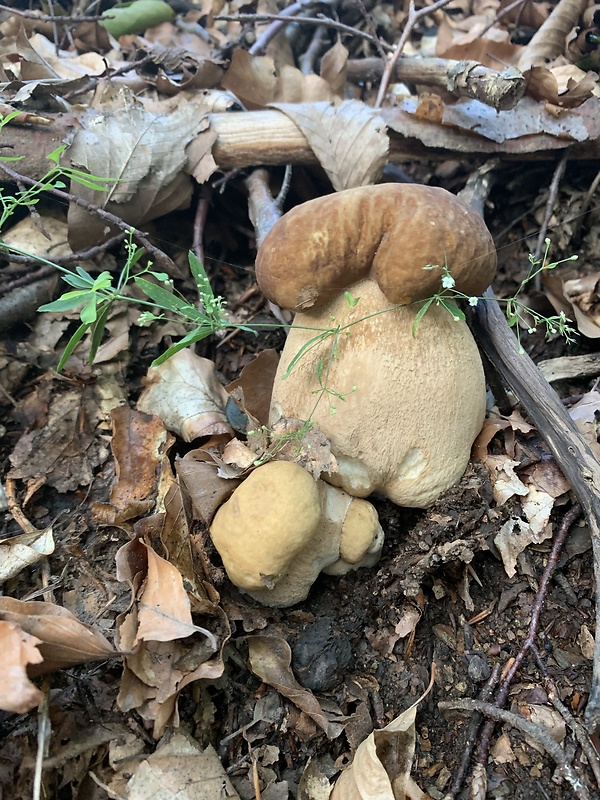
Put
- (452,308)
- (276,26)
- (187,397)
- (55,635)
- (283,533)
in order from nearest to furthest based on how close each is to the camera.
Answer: (55,635), (283,533), (452,308), (187,397), (276,26)

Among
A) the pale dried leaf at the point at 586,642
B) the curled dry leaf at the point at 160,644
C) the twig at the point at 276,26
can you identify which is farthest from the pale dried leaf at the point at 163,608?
the twig at the point at 276,26

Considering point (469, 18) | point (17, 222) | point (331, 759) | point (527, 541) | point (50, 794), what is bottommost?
point (331, 759)

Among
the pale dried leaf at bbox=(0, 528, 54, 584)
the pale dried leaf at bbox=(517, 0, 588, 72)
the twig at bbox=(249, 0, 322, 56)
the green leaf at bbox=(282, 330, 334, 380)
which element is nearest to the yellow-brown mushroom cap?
the green leaf at bbox=(282, 330, 334, 380)

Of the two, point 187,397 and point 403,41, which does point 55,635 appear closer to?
point 187,397

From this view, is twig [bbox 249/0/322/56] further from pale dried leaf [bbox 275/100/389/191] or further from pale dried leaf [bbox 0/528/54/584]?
pale dried leaf [bbox 0/528/54/584]

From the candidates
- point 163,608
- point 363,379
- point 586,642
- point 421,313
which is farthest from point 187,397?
point 586,642

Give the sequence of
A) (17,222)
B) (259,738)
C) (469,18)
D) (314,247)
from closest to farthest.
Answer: (259,738) → (314,247) → (17,222) → (469,18)

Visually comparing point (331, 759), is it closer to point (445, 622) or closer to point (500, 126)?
point (445, 622)

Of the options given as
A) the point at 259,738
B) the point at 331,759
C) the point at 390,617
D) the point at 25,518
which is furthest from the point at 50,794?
the point at 390,617
